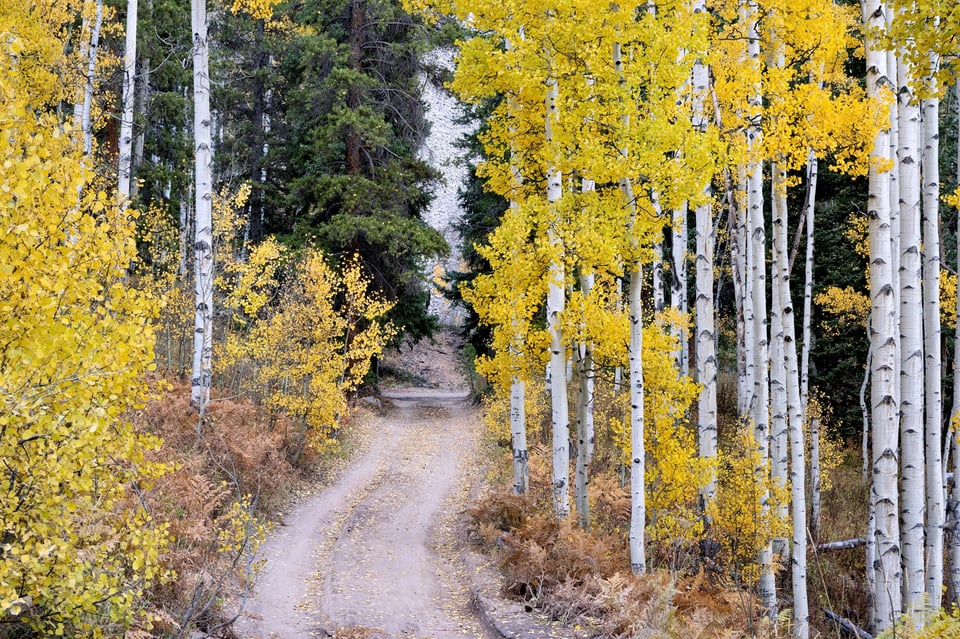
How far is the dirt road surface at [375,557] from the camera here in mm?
7363

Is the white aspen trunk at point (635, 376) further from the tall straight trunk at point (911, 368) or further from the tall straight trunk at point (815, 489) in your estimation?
the tall straight trunk at point (815, 489)

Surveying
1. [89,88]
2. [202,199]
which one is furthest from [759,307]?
[89,88]

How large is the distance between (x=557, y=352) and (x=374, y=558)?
3983 mm

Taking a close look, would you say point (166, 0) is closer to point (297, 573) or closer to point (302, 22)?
point (302, 22)

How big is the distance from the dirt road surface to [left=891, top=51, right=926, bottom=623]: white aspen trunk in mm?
4369

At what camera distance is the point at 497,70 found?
865 cm

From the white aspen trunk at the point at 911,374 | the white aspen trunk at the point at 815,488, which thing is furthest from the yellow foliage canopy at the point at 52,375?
the white aspen trunk at the point at 815,488

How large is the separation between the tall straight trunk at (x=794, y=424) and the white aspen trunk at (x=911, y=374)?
6.45 ft

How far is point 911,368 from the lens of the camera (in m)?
6.64

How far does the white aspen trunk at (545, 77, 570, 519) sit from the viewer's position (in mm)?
9047

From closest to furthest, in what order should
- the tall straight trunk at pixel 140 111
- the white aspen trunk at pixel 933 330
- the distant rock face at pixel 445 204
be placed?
the white aspen trunk at pixel 933 330 → the tall straight trunk at pixel 140 111 → the distant rock face at pixel 445 204

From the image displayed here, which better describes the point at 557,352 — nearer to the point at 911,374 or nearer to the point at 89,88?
the point at 911,374

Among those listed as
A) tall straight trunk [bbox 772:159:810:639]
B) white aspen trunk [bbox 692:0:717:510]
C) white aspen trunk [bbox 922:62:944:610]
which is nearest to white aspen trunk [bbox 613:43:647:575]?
white aspen trunk [bbox 692:0:717:510]

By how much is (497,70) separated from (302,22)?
50.0ft
